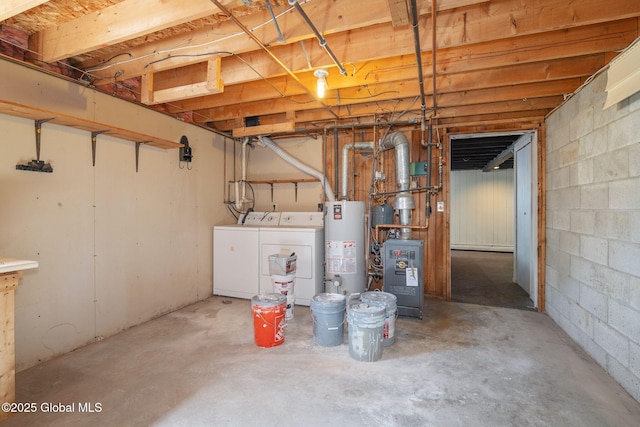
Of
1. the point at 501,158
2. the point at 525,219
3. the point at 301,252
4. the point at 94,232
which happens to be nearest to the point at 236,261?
the point at 301,252

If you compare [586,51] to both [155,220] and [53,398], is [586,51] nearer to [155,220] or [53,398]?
[155,220]

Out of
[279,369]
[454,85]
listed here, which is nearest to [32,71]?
[279,369]

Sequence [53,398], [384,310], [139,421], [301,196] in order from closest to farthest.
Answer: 1. [139,421]
2. [53,398]
3. [384,310]
4. [301,196]

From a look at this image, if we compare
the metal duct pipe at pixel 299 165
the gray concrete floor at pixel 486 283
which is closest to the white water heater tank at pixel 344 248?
the metal duct pipe at pixel 299 165

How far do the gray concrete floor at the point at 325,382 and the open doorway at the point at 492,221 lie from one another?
1.64 m

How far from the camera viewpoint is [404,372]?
7.68 ft

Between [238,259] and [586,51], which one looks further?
[238,259]

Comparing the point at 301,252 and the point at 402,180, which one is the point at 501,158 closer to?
the point at 402,180

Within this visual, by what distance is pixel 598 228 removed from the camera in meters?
2.53

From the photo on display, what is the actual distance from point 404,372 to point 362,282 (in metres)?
1.63

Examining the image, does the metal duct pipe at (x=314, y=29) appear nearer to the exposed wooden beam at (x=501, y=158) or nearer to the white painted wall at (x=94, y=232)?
the white painted wall at (x=94, y=232)

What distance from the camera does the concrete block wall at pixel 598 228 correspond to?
6.90ft

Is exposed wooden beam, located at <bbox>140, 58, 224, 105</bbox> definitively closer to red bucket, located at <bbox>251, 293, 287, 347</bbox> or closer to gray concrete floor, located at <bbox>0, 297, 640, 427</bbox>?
red bucket, located at <bbox>251, 293, 287, 347</bbox>

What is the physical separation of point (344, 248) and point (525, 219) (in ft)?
9.63
